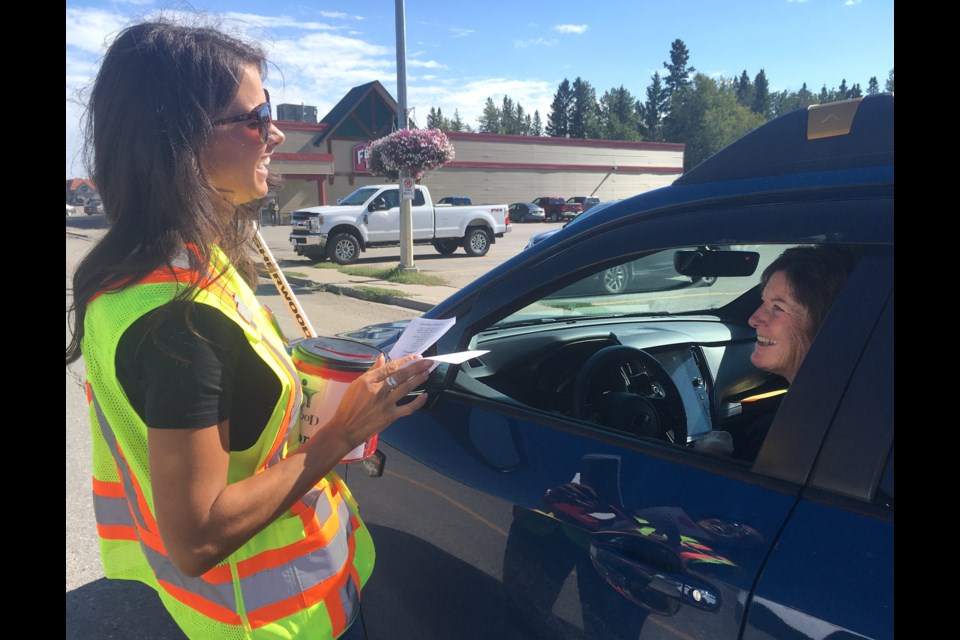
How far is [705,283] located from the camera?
3.75m

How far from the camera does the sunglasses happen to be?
4.21 ft

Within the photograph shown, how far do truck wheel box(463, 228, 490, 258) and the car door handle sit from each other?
743 inches

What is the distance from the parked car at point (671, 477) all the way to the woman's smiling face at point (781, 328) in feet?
1.40

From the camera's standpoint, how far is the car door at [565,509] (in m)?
1.19

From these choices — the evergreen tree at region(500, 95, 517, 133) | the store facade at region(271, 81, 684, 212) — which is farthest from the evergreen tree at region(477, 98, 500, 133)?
the store facade at region(271, 81, 684, 212)

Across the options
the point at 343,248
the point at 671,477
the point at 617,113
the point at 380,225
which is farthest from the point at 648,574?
the point at 617,113

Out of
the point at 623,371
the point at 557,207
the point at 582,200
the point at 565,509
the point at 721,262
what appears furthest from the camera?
the point at 582,200

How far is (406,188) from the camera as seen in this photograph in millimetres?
14062

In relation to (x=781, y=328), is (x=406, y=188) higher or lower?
higher

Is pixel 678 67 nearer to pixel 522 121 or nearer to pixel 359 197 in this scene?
pixel 522 121

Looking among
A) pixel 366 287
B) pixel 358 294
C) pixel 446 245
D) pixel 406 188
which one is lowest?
pixel 358 294

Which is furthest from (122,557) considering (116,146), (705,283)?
(705,283)

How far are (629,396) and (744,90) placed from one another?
430ft
